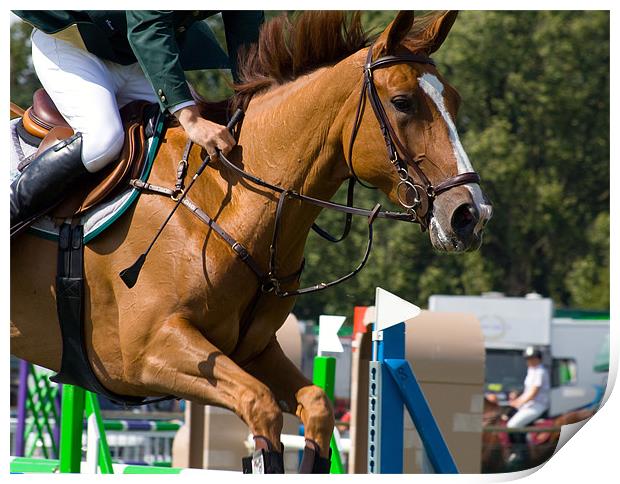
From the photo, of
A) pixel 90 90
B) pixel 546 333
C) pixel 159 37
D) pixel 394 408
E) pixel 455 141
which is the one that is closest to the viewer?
pixel 455 141

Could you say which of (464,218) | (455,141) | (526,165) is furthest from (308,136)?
(526,165)

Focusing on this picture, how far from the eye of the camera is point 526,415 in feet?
43.4

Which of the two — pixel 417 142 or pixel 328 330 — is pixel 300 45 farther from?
pixel 328 330

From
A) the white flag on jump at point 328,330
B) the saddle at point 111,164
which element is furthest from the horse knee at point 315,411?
the white flag on jump at point 328,330

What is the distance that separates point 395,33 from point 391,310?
1203 mm

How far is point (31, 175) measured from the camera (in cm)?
439

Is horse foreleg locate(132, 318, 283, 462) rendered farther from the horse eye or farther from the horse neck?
the horse eye

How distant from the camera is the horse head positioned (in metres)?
3.85

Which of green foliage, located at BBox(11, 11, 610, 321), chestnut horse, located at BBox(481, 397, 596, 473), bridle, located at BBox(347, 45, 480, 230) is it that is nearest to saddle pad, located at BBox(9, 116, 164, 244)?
bridle, located at BBox(347, 45, 480, 230)

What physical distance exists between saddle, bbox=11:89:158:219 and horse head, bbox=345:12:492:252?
35.8 inches

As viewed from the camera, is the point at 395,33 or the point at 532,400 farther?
the point at 532,400

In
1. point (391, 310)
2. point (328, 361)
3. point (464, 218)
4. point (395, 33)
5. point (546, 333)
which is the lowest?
point (328, 361)

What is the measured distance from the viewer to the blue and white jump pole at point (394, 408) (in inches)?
181
